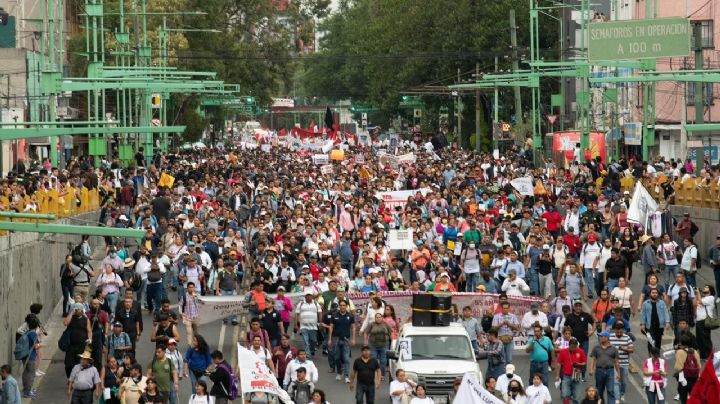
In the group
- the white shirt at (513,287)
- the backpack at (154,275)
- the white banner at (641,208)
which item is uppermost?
the white banner at (641,208)

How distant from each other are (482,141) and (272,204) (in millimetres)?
54318

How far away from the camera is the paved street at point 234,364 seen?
2281 centimetres

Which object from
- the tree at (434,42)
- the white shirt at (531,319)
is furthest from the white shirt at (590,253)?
the tree at (434,42)

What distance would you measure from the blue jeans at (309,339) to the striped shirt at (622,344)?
5.07 metres

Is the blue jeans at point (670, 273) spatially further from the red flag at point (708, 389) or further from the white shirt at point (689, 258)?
the red flag at point (708, 389)

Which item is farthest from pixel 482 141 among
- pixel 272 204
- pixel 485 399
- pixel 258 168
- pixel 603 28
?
pixel 485 399

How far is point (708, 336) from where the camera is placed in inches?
920

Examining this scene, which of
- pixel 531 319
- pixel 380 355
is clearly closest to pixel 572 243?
pixel 531 319

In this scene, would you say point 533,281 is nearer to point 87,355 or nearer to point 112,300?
point 112,300

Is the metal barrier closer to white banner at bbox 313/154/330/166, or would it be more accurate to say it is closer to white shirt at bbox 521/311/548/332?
white shirt at bbox 521/311/548/332

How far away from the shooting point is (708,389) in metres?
17.2

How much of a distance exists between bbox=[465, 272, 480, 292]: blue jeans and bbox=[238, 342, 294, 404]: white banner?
400 inches

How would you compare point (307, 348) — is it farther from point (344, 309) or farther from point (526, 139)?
point (526, 139)

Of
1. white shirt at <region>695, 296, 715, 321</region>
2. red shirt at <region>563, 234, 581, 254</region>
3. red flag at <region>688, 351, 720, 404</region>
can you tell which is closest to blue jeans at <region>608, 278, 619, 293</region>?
red shirt at <region>563, 234, 581, 254</region>
